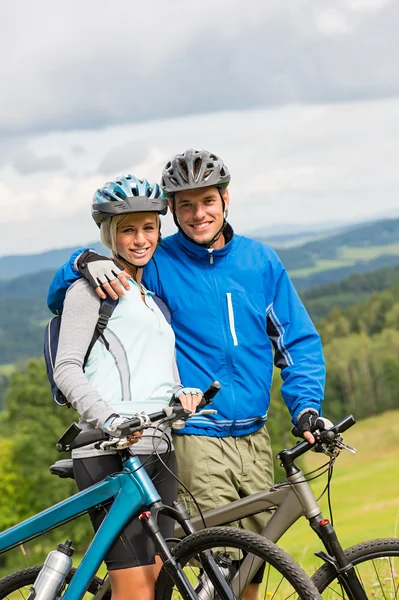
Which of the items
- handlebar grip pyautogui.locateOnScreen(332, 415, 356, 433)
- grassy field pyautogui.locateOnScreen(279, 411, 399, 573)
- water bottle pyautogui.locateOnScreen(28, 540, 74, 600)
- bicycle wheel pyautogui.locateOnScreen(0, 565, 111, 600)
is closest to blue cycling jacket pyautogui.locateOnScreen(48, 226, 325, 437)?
handlebar grip pyautogui.locateOnScreen(332, 415, 356, 433)

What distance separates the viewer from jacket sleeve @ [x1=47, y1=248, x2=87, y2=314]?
391 centimetres

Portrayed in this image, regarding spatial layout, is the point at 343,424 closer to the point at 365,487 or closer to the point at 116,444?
the point at 116,444

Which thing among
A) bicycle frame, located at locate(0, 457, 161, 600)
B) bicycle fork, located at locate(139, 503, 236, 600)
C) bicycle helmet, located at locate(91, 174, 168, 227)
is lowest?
bicycle fork, located at locate(139, 503, 236, 600)

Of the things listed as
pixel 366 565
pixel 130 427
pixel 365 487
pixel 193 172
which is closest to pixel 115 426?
pixel 130 427

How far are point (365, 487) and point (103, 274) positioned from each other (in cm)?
4957

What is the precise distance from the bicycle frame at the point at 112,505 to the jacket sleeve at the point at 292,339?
986 millimetres

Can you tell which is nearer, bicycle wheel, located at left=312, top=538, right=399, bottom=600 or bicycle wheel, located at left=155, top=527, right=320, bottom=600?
bicycle wheel, located at left=155, top=527, right=320, bottom=600

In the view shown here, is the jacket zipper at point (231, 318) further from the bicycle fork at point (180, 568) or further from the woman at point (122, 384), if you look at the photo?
the bicycle fork at point (180, 568)

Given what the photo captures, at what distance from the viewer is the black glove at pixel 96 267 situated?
12.2ft

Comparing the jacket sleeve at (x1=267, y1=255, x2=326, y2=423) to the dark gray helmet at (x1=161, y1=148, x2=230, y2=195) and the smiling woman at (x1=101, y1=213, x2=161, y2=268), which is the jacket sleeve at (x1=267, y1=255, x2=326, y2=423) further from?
the smiling woman at (x1=101, y1=213, x2=161, y2=268)

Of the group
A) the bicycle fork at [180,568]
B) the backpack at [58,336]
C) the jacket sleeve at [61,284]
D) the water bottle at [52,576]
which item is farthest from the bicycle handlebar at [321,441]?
the jacket sleeve at [61,284]

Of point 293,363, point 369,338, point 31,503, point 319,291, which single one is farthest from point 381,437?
point 319,291

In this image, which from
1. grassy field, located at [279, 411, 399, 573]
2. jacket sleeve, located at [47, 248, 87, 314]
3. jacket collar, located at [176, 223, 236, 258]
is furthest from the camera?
grassy field, located at [279, 411, 399, 573]

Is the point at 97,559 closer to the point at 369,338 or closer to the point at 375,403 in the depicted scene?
the point at 375,403
